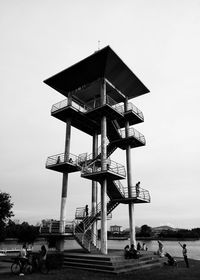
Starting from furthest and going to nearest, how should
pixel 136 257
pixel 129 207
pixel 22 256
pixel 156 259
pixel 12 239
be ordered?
pixel 12 239 < pixel 129 207 < pixel 156 259 < pixel 136 257 < pixel 22 256

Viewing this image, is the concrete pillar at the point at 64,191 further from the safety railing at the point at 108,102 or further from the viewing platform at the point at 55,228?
the safety railing at the point at 108,102

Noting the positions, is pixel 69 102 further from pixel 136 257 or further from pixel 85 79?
pixel 136 257

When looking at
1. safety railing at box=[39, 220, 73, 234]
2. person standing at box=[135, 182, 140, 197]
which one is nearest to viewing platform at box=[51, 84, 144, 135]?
person standing at box=[135, 182, 140, 197]

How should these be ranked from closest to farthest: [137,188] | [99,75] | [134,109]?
[137,188] < [99,75] < [134,109]

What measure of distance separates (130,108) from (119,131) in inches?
137

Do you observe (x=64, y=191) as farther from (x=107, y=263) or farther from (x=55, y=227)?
(x=107, y=263)

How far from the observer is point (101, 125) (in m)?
25.4

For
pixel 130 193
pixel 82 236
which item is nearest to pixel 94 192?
pixel 130 193

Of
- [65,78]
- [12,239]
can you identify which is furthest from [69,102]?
[12,239]

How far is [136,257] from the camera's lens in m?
19.9

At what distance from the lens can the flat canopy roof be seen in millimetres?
24906

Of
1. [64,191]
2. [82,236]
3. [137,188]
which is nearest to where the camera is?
[82,236]

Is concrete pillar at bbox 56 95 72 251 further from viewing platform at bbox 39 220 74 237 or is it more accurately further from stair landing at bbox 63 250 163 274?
stair landing at bbox 63 250 163 274

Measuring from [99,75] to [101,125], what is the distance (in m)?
5.52
